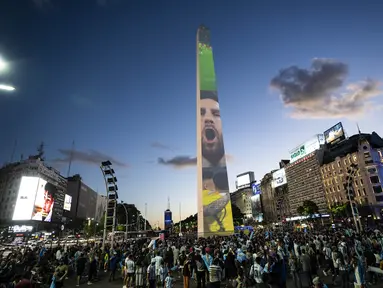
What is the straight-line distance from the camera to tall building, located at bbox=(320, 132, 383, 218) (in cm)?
6425

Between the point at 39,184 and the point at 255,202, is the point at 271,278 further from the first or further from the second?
the point at 255,202

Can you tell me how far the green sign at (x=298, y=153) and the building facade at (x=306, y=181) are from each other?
2.62m

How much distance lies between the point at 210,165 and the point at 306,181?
70590 millimetres

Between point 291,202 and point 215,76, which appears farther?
point 291,202

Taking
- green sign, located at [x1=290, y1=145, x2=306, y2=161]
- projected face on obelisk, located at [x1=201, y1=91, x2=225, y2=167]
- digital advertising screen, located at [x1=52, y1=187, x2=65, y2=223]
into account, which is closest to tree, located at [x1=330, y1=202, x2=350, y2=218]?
green sign, located at [x1=290, y1=145, x2=306, y2=161]

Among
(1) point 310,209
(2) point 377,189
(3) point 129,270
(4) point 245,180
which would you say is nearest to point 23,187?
(3) point 129,270

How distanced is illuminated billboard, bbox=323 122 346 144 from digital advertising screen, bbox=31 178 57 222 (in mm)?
92307

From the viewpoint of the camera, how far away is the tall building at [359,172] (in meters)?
64.2

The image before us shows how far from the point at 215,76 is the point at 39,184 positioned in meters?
53.2

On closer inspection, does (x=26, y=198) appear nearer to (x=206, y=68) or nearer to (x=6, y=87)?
(x=206, y=68)

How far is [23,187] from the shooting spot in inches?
2384

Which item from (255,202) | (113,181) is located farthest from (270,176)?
(113,181)

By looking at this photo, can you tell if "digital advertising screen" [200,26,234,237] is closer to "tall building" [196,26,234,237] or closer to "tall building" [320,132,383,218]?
"tall building" [196,26,234,237]

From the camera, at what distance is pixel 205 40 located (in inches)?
2136
